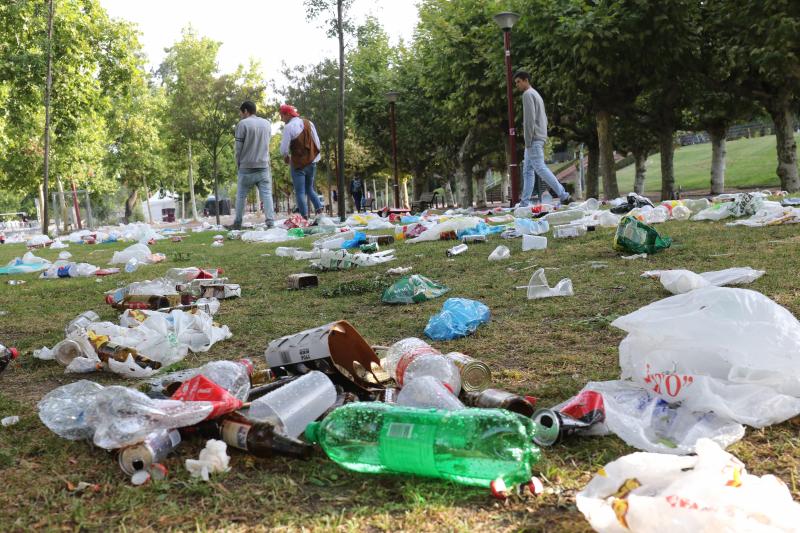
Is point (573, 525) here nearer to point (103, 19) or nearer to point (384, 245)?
point (384, 245)

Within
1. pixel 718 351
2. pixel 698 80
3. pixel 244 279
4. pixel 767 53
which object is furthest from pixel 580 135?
pixel 718 351

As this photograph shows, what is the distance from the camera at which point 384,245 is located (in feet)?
26.3

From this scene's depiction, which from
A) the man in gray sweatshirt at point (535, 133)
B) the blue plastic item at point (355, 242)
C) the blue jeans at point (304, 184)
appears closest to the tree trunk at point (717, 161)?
the man in gray sweatshirt at point (535, 133)

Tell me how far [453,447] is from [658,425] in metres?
0.65

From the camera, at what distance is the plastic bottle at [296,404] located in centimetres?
208

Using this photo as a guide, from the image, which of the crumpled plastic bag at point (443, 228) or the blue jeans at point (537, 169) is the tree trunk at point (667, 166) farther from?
the crumpled plastic bag at point (443, 228)

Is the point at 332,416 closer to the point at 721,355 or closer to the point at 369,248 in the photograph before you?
the point at 721,355

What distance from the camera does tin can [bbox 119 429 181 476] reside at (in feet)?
6.14

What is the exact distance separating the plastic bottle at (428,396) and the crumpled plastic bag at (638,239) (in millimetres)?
3588

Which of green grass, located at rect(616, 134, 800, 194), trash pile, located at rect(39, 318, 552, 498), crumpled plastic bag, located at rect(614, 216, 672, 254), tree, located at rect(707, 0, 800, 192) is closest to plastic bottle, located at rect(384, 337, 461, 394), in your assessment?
trash pile, located at rect(39, 318, 552, 498)

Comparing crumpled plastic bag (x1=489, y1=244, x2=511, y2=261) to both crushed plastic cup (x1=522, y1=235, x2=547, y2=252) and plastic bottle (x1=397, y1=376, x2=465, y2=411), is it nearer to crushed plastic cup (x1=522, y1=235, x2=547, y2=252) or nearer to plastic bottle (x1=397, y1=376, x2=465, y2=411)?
crushed plastic cup (x1=522, y1=235, x2=547, y2=252)

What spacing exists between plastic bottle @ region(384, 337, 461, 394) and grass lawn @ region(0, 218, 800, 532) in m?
0.24

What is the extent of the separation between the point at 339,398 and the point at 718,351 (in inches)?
47.5

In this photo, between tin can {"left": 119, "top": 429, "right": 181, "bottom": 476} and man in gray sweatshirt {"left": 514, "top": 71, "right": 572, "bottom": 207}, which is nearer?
tin can {"left": 119, "top": 429, "right": 181, "bottom": 476}
